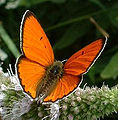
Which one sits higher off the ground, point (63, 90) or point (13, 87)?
point (13, 87)

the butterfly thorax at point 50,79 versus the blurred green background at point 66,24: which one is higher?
the blurred green background at point 66,24

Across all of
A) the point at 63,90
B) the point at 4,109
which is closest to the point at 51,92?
the point at 63,90

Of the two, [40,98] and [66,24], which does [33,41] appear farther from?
[66,24]

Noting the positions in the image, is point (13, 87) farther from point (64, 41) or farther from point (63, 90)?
point (64, 41)

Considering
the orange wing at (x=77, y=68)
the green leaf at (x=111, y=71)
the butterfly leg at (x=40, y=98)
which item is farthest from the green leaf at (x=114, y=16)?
the butterfly leg at (x=40, y=98)

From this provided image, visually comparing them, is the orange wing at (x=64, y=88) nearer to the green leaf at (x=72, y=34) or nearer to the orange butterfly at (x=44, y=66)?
the orange butterfly at (x=44, y=66)

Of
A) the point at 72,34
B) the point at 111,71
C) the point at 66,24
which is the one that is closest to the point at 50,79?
the point at 111,71

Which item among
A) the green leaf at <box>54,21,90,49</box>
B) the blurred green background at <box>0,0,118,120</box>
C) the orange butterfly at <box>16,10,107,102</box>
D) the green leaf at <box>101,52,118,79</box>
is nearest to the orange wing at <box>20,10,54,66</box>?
the orange butterfly at <box>16,10,107,102</box>
